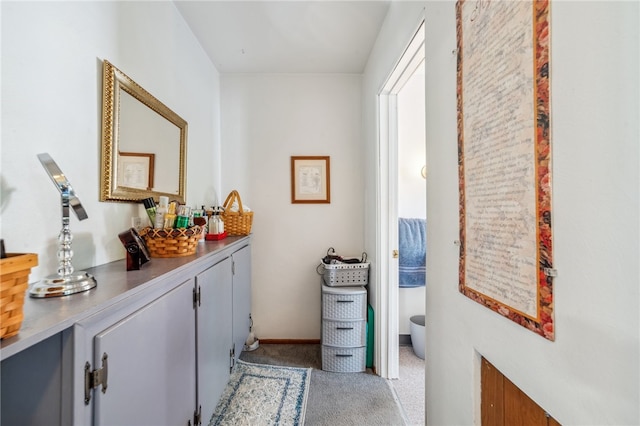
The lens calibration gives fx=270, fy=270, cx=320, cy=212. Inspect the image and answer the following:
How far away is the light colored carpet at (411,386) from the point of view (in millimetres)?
1740

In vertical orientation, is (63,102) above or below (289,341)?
above

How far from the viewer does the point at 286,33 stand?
2027mm

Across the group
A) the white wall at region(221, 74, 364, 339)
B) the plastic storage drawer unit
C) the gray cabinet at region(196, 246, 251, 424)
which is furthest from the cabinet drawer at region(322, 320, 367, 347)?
the gray cabinet at region(196, 246, 251, 424)

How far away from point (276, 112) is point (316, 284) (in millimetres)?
1727

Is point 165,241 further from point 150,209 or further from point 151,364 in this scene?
point 151,364

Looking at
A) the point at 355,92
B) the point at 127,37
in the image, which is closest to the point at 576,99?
the point at 127,37

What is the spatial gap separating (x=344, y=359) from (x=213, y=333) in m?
1.17

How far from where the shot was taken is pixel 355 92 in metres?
2.65

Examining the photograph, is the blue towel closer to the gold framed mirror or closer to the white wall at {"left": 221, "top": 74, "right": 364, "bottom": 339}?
the white wall at {"left": 221, "top": 74, "right": 364, "bottom": 339}

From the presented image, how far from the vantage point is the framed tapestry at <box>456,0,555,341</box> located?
63cm

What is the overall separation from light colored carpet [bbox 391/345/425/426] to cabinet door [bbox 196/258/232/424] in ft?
3.96

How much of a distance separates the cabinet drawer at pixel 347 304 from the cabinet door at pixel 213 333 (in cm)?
80

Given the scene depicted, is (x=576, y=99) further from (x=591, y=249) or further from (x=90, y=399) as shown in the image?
(x=90, y=399)

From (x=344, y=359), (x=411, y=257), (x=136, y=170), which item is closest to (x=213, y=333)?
(x=136, y=170)
